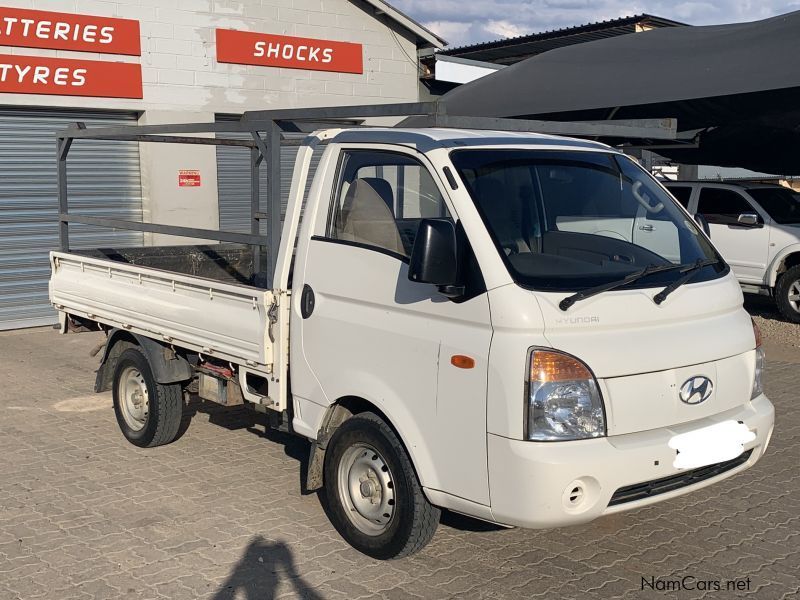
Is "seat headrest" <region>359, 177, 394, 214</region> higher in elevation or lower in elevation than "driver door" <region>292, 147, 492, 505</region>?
higher

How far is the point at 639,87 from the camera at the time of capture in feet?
40.5

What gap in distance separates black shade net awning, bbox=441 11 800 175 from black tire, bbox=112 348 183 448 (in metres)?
5.05

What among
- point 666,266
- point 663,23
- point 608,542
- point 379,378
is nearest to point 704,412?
point 666,266

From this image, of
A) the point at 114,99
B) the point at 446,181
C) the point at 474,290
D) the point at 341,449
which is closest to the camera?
the point at 474,290

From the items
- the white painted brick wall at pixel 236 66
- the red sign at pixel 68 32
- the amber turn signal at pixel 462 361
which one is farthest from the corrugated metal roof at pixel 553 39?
the amber turn signal at pixel 462 361

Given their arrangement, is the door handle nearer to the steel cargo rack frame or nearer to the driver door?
the driver door

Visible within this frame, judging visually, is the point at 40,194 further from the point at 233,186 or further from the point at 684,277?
the point at 684,277

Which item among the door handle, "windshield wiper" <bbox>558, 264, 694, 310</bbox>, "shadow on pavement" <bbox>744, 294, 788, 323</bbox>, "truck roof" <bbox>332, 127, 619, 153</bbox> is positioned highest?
"truck roof" <bbox>332, 127, 619, 153</bbox>

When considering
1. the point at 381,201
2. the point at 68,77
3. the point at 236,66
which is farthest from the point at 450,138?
the point at 236,66

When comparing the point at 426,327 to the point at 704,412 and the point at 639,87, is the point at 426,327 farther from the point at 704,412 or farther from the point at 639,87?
the point at 639,87

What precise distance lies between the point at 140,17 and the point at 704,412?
33.5 ft

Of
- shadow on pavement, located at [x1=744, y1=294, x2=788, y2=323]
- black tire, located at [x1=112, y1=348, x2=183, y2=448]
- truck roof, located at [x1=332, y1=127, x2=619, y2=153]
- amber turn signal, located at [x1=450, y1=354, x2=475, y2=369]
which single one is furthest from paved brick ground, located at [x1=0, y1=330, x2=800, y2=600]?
shadow on pavement, located at [x1=744, y1=294, x2=788, y2=323]

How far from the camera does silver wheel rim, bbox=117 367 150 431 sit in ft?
21.2

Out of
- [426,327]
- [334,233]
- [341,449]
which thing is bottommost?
[341,449]
